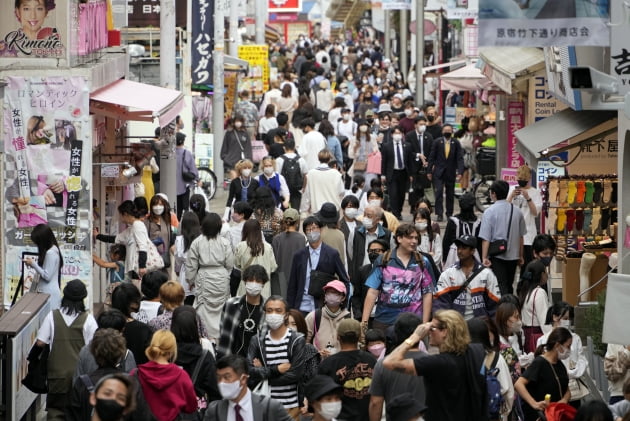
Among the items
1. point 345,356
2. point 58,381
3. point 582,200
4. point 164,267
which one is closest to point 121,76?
point 164,267

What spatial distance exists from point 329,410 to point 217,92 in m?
20.4

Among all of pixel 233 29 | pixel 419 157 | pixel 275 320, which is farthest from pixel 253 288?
pixel 233 29

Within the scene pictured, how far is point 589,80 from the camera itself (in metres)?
10.2

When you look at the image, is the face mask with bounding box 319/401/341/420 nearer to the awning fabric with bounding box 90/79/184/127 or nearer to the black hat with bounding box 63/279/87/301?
the black hat with bounding box 63/279/87/301

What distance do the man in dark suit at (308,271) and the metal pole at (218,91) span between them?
14792 mm

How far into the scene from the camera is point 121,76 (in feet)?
59.9

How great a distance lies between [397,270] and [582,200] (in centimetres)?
409

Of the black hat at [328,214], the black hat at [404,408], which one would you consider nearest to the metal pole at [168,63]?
the black hat at [328,214]

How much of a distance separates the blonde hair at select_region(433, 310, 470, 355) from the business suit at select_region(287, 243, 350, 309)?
518cm

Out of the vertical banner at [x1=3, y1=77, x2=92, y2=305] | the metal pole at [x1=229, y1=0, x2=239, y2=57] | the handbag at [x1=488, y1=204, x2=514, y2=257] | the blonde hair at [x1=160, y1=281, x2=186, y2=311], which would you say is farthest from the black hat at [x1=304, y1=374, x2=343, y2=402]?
the metal pole at [x1=229, y1=0, x2=239, y2=57]

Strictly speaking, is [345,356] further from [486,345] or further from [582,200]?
[582,200]

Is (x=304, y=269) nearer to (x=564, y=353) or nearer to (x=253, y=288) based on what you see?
(x=253, y=288)

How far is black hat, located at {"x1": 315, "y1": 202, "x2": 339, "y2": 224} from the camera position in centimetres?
1452

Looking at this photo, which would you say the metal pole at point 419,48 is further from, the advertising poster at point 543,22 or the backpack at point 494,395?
the backpack at point 494,395
